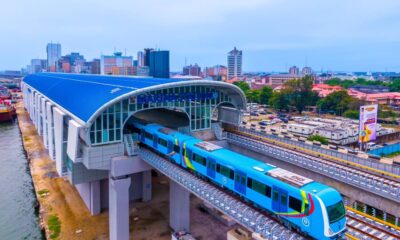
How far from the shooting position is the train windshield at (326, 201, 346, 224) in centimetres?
1541

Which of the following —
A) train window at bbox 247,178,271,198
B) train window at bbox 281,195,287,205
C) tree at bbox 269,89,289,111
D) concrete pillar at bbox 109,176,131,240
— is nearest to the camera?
train window at bbox 281,195,287,205

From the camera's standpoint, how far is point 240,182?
20.8 m

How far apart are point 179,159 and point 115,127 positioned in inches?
291

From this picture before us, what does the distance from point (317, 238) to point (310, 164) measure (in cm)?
1088

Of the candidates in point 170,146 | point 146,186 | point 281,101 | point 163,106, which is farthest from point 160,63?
point 170,146

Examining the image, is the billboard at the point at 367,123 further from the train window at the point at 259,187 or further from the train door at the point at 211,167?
the train window at the point at 259,187


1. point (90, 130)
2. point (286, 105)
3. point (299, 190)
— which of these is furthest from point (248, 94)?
point (299, 190)

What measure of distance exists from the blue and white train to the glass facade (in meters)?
4.69

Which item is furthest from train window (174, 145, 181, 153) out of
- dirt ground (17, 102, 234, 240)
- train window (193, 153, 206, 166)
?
dirt ground (17, 102, 234, 240)

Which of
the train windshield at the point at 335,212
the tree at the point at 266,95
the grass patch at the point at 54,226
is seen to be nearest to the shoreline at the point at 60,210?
the grass patch at the point at 54,226

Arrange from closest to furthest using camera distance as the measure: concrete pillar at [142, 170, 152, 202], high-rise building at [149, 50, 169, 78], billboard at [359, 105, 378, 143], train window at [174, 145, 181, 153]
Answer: train window at [174, 145, 181, 153], concrete pillar at [142, 170, 152, 202], billboard at [359, 105, 378, 143], high-rise building at [149, 50, 169, 78]

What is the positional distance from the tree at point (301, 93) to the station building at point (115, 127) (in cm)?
7203

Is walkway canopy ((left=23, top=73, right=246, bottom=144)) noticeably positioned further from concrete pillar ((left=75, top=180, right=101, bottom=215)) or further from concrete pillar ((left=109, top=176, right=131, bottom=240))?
concrete pillar ((left=75, top=180, right=101, bottom=215))

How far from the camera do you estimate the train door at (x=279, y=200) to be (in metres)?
17.4
